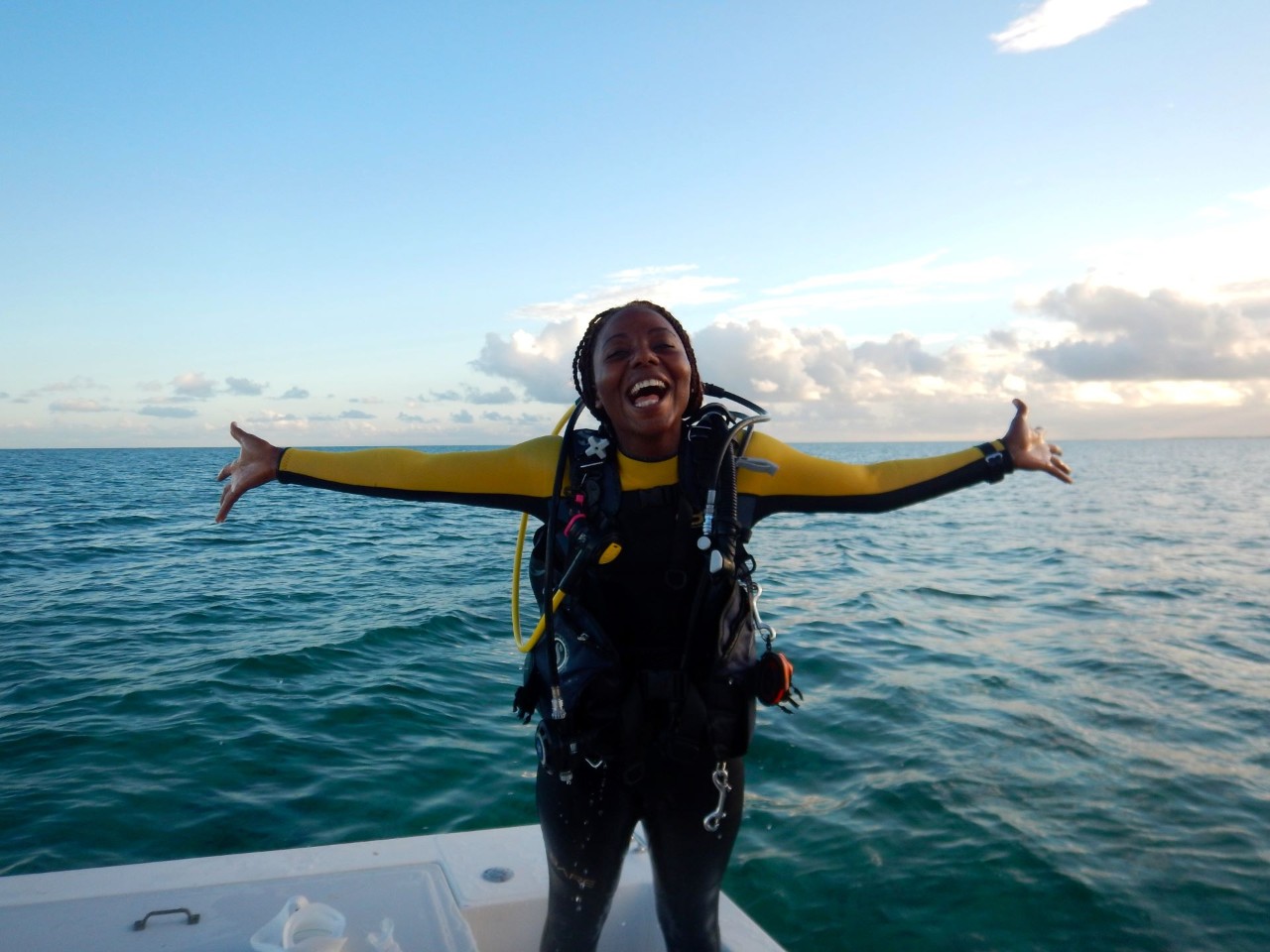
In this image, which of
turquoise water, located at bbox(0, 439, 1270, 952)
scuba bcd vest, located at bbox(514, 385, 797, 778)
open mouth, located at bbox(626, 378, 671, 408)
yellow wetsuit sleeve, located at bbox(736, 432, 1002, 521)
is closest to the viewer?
scuba bcd vest, located at bbox(514, 385, 797, 778)

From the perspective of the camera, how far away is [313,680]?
847 centimetres

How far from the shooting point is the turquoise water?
16.4 ft

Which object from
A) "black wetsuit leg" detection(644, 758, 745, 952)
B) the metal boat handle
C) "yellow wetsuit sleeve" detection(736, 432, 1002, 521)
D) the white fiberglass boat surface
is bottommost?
the white fiberglass boat surface

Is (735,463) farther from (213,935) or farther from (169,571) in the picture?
(169,571)

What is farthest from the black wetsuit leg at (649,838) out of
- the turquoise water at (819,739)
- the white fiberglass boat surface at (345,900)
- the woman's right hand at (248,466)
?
the turquoise water at (819,739)

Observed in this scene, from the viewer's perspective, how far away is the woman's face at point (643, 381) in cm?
291

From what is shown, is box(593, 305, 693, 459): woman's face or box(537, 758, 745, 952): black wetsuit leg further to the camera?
box(593, 305, 693, 459): woman's face

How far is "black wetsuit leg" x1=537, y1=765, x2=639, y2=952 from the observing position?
9.10ft

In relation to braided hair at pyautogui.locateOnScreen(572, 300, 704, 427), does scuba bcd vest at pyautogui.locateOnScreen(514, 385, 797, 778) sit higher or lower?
lower

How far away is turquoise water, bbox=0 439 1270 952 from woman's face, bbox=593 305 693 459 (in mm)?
3056

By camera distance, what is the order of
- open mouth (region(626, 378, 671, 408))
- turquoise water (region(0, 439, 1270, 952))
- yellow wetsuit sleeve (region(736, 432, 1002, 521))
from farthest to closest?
turquoise water (region(0, 439, 1270, 952)) < yellow wetsuit sleeve (region(736, 432, 1002, 521)) < open mouth (region(626, 378, 671, 408))

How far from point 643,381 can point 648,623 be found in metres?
0.78

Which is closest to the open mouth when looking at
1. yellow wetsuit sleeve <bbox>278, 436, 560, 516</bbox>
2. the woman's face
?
the woman's face

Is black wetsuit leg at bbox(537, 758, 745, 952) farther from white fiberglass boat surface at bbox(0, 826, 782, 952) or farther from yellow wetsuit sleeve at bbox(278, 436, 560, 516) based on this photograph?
yellow wetsuit sleeve at bbox(278, 436, 560, 516)
